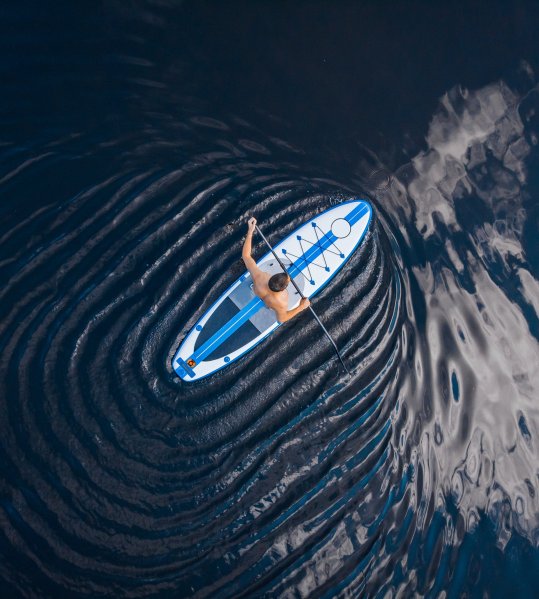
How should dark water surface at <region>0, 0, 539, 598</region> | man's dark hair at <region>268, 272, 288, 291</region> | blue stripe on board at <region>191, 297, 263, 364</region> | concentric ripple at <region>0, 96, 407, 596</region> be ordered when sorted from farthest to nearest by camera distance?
blue stripe on board at <region>191, 297, 263, 364</region> → dark water surface at <region>0, 0, 539, 598</region> → concentric ripple at <region>0, 96, 407, 596</region> → man's dark hair at <region>268, 272, 288, 291</region>

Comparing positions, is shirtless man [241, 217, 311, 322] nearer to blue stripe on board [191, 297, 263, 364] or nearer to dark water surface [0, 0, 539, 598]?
blue stripe on board [191, 297, 263, 364]

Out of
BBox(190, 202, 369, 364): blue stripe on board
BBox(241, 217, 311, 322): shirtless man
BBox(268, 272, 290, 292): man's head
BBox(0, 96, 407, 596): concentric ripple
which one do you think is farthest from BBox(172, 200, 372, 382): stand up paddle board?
BBox(268, 272, 290, 292): man's head

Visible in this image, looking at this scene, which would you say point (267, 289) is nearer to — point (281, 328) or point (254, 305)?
point (254, 305)

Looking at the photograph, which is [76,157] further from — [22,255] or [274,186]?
[274,186]

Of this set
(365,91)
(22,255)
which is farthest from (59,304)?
(365,91)

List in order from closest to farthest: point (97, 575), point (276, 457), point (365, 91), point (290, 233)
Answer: point (97, 575), point (276, 457), point (290, 233), point (365, 91)

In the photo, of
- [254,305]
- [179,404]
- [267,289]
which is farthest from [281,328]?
[179,404]

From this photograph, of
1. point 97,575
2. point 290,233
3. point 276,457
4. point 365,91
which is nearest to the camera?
point 97,575
